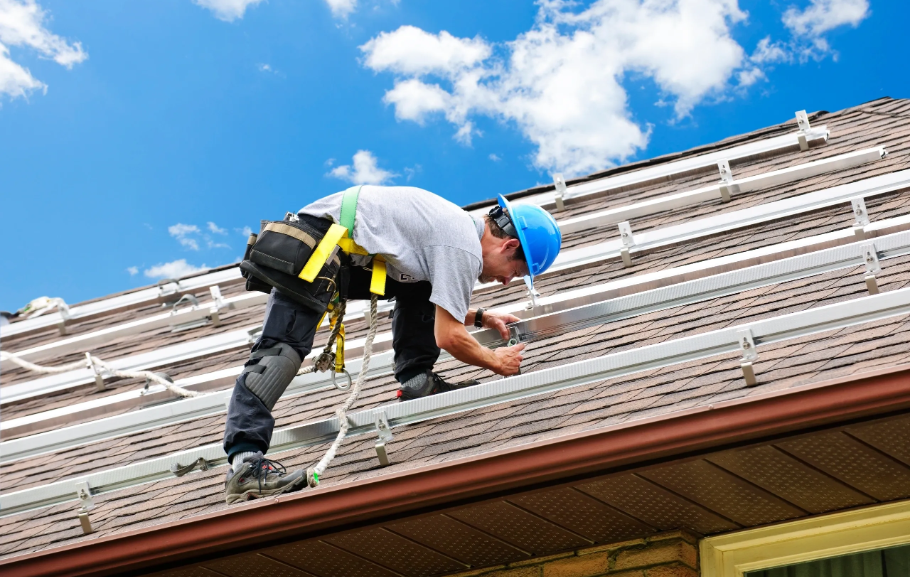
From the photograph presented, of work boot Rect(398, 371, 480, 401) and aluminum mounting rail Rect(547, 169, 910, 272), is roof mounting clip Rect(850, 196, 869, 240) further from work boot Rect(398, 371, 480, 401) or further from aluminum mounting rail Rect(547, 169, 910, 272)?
work boot Rect(398, 371, 480, 401)

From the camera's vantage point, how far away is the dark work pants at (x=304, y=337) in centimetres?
405

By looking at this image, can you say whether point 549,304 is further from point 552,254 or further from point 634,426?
point 634,426

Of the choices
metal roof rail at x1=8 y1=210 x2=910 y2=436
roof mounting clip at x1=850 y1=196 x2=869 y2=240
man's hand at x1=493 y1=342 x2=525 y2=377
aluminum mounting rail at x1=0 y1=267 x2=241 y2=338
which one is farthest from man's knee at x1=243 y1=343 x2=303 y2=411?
aluminum mounting rail at x1=0 y1=267 x2=241 y2=338

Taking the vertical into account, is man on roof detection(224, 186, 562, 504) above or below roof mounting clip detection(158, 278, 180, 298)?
below

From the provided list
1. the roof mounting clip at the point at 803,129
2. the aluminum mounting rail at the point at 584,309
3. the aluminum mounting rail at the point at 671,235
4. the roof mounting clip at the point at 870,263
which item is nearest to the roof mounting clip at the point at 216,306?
the aluminum mounting rail at the point at 671,235

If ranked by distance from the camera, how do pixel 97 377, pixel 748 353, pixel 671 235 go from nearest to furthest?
1. pixel 748 353
2. pixel 671 235
3. pixel 97 377

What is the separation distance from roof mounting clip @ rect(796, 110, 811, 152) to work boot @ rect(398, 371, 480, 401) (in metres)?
3.44

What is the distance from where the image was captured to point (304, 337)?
4250mm

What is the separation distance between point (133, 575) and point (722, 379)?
257 cm

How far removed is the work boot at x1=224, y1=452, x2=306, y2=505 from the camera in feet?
12.9

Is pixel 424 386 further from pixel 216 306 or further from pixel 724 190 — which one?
pixel 216 306

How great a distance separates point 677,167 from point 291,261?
397 centimetres

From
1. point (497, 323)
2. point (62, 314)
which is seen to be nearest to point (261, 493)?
point (497, 323)

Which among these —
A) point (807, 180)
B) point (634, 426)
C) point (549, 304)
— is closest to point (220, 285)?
point (549, 304)
